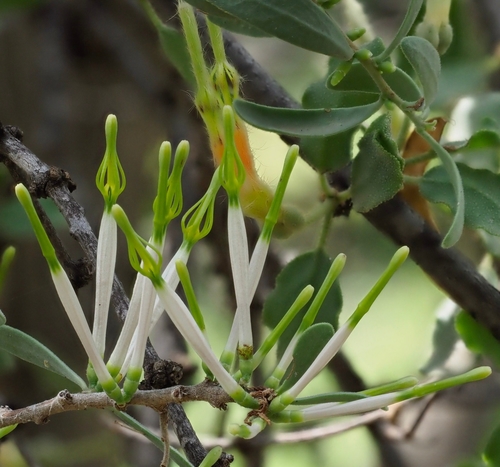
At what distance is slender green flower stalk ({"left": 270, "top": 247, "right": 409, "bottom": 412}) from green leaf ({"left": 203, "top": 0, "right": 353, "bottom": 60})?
0.39 feet

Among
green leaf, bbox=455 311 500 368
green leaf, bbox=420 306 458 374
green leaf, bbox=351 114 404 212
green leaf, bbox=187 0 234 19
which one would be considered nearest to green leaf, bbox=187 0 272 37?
green leaf, bbox=187 0 234 19

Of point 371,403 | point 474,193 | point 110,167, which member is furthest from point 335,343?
point 474,193

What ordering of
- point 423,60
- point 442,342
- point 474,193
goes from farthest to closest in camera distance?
point 442,342 < point 474,193 < point 423,60

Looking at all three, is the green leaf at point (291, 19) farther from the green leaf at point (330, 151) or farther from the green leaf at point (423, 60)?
the green leaf at point (330, 151)

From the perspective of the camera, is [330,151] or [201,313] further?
[330,151]

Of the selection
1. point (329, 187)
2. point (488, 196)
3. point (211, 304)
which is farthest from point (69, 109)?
point (488, 196)

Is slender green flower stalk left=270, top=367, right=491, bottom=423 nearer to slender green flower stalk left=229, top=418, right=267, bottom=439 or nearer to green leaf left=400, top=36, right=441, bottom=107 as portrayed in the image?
slender green flower stalk left=229, top=418, right=267, bottom=439

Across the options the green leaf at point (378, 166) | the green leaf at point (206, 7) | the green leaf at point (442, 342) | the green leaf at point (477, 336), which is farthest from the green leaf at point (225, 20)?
the green leaf at point (442, 342)

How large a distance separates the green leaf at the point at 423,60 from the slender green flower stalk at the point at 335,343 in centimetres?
12

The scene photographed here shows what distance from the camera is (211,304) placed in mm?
1170

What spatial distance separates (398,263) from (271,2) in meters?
0.14

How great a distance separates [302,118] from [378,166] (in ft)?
0.33

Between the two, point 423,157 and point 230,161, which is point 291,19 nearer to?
point 230,161

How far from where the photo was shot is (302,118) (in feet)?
1.19
